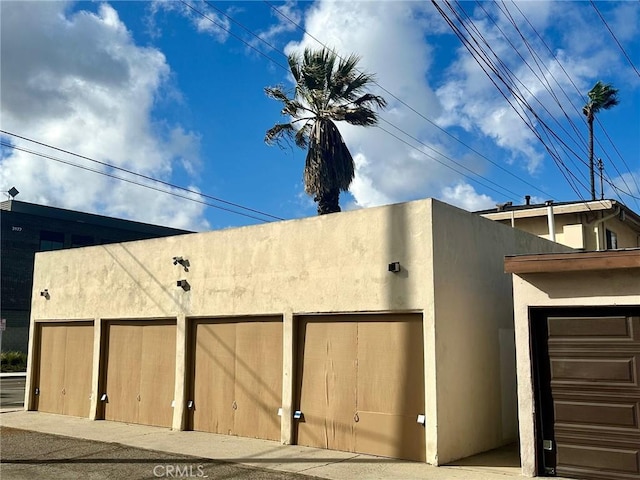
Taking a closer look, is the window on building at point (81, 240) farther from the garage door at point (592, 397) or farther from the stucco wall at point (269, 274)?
the garage door at point (592, 397)

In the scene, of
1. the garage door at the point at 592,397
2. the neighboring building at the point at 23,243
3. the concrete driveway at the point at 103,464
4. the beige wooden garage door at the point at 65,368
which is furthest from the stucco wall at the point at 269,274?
the neighboring building at the point at 23,243

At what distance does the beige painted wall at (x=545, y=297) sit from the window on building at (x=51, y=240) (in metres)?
35.5

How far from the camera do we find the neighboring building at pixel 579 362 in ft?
26.3

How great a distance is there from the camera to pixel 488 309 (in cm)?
1102

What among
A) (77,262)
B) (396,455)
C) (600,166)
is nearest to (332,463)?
(396,455)

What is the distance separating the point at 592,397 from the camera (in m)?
8.29

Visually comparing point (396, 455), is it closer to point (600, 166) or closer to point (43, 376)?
point (43, 376)

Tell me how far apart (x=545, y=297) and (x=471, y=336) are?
2.01 metres

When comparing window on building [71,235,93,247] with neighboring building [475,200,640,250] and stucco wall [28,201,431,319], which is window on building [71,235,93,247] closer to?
stucco wall [28,201,431,319]

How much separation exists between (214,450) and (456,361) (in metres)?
4.45

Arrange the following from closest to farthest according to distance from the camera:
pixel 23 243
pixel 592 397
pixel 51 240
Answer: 1. pixel 592 397
2. pixel 23 243
3. pixel 51 240
